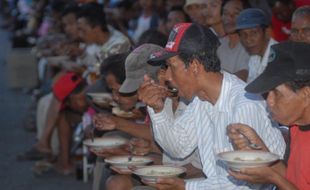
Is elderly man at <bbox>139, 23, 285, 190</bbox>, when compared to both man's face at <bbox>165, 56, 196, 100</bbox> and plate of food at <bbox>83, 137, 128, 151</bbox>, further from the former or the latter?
plate of food at <bbox>83, 137, 128, 151</bbox>

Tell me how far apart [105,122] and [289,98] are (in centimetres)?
259

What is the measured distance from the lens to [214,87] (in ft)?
15.7

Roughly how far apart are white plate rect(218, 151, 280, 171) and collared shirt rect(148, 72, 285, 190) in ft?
0.96

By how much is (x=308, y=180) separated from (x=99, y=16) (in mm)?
5720

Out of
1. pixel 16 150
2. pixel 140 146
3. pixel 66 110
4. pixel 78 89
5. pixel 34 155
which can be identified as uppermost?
pixel 140 146

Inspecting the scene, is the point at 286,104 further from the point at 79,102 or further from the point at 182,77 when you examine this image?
the point at 79,102

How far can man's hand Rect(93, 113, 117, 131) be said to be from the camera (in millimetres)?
6406

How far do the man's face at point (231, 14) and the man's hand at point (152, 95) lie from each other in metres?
3.23

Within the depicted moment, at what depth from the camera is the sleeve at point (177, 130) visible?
17.0 ft

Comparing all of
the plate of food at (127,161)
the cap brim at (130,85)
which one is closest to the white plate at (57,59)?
the cap brim at (130,85)

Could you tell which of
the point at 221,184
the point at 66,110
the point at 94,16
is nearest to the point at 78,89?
the point at 66,110

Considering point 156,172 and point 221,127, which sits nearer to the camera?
point 221,127

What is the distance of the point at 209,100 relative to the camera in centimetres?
482

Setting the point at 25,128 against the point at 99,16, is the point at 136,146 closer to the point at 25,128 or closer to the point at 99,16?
the point at 99,16
